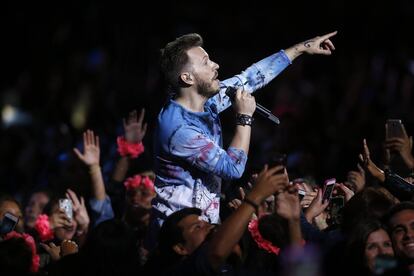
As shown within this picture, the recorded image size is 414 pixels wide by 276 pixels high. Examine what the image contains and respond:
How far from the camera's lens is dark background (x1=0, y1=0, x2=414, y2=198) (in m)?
9.31

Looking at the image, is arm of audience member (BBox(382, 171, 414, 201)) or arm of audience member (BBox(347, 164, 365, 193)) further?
arm of audience member (BBox(347, 164, 365, 193))

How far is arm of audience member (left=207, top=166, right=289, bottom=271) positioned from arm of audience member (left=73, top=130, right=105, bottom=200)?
8.96ft

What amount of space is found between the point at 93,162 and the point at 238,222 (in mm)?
2815

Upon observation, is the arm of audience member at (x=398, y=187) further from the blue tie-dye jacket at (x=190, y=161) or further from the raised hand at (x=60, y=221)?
the raised hand at (x=60, y=221)

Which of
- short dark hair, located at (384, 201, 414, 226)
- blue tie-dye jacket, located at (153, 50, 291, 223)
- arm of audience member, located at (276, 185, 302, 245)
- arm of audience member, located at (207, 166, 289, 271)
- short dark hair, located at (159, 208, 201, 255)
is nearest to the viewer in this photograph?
arm of audience member, located at (207, 166, 289, 271)

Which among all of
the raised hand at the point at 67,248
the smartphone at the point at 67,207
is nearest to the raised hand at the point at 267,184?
the raised hand at the point at 67,248

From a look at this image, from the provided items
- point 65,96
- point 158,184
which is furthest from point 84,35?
point 158,184

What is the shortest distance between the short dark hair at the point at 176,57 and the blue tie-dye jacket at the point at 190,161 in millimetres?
155

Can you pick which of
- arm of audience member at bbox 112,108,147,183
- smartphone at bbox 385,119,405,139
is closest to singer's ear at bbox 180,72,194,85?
smartphone at bbox 385,119,405,139

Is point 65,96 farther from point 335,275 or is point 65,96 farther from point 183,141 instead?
point 335,275

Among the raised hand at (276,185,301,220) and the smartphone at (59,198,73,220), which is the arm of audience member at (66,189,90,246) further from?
the raised hand at (276,185,301,220)

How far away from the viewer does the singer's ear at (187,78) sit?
5582mm

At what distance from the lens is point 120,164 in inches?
303

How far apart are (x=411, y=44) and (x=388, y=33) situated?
429 millimetres
